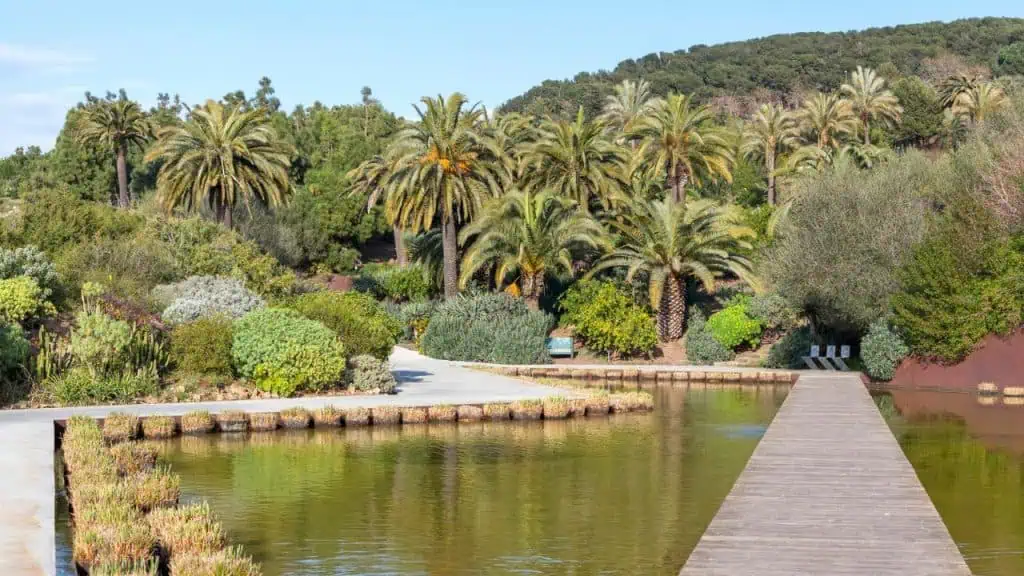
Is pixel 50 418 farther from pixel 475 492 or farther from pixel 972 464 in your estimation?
pixel 972 464

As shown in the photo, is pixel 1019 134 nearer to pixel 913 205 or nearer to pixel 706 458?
pixel 913 205

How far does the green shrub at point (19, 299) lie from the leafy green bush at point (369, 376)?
6.78 metres

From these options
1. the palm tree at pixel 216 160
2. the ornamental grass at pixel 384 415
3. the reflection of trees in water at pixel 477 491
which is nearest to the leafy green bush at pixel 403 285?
the palm tree at pixel 216 160

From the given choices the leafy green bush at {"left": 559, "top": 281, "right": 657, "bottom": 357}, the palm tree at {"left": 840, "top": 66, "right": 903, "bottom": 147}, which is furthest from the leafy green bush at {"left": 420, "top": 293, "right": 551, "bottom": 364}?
the palm tree at {"left": 840, "top": 66, "right": 903, "bottom": 147}

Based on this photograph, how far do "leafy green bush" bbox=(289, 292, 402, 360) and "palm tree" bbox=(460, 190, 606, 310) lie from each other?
1192 cm

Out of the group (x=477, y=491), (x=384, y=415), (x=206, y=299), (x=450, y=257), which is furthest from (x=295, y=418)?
(x=450, y=257)

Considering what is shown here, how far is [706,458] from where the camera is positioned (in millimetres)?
20656

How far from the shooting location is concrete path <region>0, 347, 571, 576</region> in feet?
37.5

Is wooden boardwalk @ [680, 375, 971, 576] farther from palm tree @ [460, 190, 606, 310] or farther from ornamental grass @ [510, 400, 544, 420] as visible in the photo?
palm tree @ [460, 190, 606, 310]

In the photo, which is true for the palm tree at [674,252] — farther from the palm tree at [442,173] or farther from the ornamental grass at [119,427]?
the ornamental grass at [119,427]

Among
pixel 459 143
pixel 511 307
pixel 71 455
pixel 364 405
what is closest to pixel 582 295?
pixel 511 307

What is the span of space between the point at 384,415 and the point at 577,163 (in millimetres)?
22475

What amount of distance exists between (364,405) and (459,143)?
67.8ft

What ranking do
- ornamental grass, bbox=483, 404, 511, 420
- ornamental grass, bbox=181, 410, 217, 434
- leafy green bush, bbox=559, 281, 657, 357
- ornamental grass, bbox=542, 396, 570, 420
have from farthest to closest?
leafy green bush, bbox=559, 281, 657, 357
ornamental grass, bbox=542, 396, 570, 420
ornamental grass, bbox=483, 404, 511, 420
ornamental grass, bbox=181, 410, 217, 434
